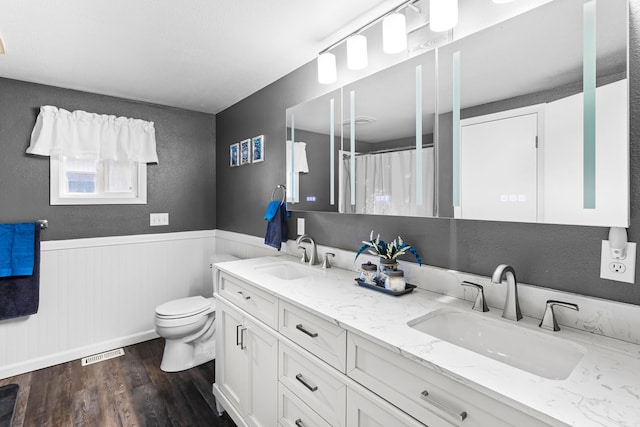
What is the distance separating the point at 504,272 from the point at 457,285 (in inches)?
11.5

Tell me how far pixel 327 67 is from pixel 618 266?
5.21 ft

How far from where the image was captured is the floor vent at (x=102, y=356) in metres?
2.65

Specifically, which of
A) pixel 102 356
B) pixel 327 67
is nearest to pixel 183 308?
pixel 102 356

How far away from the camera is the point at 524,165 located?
1104 millimetres

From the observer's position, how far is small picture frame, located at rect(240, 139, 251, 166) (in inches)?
111

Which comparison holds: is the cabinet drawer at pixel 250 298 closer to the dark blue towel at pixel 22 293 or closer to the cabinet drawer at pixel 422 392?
the cabinet drawer at pixel 422 392

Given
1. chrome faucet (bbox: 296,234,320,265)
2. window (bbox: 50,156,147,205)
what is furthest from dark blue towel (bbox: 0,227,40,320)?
chrome faucet (bbox: 296,234,320,265)

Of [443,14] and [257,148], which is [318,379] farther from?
[257,148]

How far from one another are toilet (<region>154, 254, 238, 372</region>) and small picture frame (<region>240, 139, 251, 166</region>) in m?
1.22

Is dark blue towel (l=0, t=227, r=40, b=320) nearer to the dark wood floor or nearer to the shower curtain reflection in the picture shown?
the dark wood floor

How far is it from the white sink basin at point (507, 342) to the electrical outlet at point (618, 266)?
0.83 ft

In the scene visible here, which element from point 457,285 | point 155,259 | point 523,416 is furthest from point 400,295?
point 155,259

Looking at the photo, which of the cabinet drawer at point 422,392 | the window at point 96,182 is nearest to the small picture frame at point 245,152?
the window at point 96,182

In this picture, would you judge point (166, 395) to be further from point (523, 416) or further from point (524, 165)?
point (524, 165)
